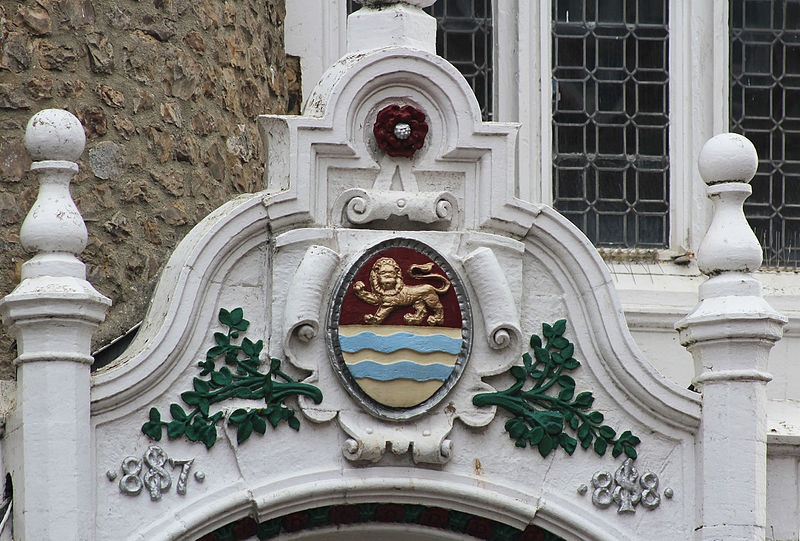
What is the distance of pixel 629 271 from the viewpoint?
37.5 feet

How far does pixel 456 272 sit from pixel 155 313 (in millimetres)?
1335

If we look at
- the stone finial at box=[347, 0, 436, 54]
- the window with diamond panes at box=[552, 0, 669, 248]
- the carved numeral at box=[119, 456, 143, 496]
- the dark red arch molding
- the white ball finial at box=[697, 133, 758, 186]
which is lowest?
the dark red arch molding

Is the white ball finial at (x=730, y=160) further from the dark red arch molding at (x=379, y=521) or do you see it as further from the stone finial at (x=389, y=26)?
the dark red arch molding at (x=379, y=521)

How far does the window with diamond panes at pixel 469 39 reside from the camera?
11680 mm

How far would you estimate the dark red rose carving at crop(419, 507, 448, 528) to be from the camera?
8828 mm

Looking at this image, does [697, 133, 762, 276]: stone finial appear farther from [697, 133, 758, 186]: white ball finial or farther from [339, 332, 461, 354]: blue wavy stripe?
[339, 332, 461, 354]: blue wavy stripe

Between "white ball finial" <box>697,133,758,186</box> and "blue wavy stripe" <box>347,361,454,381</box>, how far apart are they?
1.61 metres

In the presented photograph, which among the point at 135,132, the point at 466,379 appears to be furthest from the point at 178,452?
the point at 135,132

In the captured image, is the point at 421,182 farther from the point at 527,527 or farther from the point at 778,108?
the point at 778,108

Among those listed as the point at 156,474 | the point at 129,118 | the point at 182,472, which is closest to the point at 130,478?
the point at 156,474

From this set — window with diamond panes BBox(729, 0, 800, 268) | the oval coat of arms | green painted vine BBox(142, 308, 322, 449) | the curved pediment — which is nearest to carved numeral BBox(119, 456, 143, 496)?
the curved pediment

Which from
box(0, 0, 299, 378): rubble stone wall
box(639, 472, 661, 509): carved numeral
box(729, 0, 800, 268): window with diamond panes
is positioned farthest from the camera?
box(729, 0, 800, 268): window with diamond panes

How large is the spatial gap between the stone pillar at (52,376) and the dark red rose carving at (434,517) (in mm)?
1518

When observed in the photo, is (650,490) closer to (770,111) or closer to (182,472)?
(182,472)
